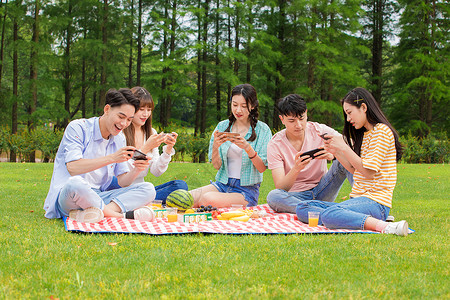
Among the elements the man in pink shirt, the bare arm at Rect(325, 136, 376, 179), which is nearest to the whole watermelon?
the man in pink shirt

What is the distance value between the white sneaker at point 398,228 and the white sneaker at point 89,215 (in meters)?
2.61

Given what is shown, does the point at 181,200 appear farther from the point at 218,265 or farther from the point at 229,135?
the point at 218,265

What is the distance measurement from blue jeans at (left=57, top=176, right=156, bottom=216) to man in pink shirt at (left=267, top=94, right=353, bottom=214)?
1463mm

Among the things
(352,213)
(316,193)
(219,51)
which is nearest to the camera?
(352,213)

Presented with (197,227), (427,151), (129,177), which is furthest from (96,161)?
(427,151)

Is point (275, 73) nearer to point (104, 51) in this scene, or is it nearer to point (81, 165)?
point (104, 51)

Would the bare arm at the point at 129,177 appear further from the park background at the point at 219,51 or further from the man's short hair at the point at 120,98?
the park background at the point at 219,51

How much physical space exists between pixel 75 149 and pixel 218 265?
2.17 meters

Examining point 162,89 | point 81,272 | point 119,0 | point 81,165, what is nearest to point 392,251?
point 81,272

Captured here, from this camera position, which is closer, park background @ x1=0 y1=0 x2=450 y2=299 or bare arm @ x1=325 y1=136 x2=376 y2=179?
park background @ x1=0 y1=0 x2=450 y2=299

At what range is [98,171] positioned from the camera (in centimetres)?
464

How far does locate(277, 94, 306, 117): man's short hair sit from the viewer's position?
4.73 m

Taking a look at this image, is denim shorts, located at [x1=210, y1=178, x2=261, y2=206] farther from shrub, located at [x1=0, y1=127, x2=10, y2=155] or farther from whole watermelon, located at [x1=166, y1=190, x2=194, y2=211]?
shrub, located at [x1=0, y1=127, x2=10, y2=155]

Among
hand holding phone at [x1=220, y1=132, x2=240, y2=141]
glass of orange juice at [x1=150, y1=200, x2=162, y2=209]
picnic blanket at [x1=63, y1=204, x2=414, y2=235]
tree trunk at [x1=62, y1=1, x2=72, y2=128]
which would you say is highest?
tree trunk at [x1=62, y1=1, x2=72, y2=128]
